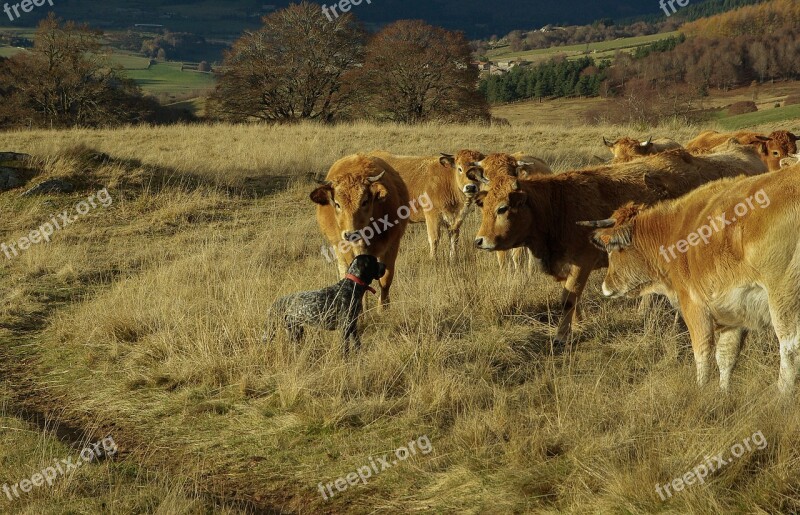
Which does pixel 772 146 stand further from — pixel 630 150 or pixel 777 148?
pixel 630 150

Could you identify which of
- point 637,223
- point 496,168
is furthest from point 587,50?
point 637,223

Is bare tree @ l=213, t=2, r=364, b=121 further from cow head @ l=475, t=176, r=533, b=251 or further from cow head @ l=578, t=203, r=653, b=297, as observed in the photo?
cow head @ l=578, t=203, r=653, b=297

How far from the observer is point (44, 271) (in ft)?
34.9

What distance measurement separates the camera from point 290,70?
40.7m

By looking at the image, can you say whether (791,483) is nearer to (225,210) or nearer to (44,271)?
(44,271)

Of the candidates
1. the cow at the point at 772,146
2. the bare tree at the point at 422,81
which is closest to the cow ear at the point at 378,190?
the cow at the point at 772,146

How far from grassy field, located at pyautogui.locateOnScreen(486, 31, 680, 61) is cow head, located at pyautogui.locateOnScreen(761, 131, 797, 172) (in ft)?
252

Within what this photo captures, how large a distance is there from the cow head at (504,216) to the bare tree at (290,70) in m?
33.2

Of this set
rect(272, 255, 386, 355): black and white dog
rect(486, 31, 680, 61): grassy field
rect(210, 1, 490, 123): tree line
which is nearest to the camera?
rect(272, 255, 386, 355): black and white dog

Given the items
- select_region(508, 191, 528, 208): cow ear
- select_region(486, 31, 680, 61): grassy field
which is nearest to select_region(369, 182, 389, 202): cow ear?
select_region(508, 191, 528, 208): cow ear

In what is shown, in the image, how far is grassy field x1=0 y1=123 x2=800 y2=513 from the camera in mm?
4586

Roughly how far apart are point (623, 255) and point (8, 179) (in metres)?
13.1

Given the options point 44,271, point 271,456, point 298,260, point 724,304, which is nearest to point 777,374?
point 724,304

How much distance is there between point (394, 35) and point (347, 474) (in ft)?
128
